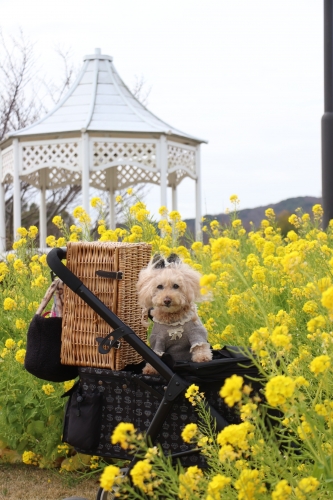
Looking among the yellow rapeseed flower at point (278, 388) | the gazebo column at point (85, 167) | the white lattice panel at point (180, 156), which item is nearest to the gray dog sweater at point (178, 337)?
the yellow rapeseed flower at point (278, 388)

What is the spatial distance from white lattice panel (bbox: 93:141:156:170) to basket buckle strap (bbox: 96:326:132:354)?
737 cm

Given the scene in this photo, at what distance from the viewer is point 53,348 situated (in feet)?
9.59

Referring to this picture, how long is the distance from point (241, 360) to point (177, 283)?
1.29ft

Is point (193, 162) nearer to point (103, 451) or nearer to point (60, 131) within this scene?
point (60, 131)

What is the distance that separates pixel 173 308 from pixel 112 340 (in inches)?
10.1

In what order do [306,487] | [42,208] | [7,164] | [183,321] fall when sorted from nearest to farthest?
[306,487]
[183,321]
[7,164]
[42,208]

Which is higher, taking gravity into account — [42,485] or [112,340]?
[112,340]

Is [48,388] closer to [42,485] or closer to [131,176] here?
[42,485]

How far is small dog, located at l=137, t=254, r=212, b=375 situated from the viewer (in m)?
2.74

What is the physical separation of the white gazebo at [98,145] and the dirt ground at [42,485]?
5550 millimetres

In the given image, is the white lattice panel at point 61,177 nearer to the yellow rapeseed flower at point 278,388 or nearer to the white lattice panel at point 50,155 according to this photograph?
the white lattice panel at point 50,155

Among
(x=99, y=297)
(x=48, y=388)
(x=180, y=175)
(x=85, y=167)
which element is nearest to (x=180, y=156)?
(x=180, y=175)

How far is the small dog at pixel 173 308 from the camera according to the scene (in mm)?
2736

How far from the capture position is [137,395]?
2.72m
